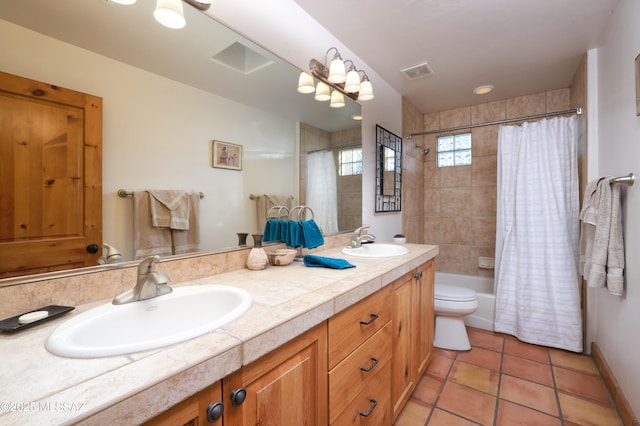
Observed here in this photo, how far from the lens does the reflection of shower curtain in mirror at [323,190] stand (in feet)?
5.39

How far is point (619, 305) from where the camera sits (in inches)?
59.9

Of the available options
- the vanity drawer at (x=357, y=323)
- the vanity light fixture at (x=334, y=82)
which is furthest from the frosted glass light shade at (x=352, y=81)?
the vanity drawer at (x=357, y=323)

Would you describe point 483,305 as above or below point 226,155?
below

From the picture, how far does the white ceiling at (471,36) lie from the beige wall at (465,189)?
0.43m

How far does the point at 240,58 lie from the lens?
1224 millimetres

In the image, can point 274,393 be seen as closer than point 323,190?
Yes

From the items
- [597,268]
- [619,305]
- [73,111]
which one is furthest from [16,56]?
[619,305]

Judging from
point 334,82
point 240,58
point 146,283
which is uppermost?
point 334,82

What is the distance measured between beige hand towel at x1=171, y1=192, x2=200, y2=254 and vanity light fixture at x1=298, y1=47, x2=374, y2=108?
0.88 meters

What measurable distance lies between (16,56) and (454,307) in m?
2.54

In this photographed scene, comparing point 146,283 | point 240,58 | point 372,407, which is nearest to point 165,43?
point 240,58

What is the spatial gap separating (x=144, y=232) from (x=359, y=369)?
3.01 ft

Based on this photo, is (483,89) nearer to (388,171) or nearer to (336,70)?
(388,171)

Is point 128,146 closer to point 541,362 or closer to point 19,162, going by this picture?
point 19,162
